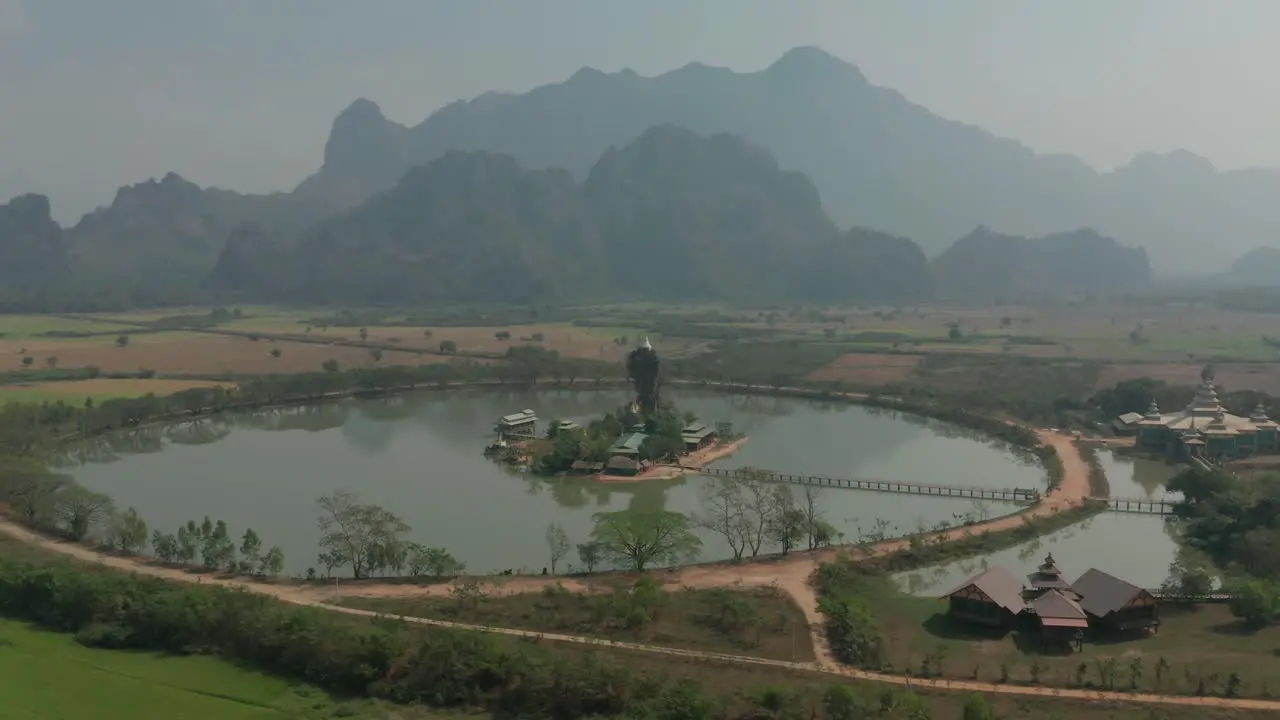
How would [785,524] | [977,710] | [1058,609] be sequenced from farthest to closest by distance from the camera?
[785,524], [1058,609], [977,710]

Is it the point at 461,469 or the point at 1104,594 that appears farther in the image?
the point at 461,469

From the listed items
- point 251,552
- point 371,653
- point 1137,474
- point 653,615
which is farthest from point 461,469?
point 1137,474

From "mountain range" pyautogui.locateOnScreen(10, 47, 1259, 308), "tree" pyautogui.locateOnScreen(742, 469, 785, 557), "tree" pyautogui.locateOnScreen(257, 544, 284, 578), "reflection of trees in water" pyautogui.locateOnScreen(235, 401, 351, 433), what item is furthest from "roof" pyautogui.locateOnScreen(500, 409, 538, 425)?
"mountain range" pyautogui.locateOnScreen(10, 47, 1259, 308)

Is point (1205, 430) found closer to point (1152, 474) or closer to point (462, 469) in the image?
point (1152, 474)

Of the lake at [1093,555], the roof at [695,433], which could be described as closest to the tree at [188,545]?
the lake at [1093,555]

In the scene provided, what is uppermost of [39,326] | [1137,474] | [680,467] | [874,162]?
[874,162]

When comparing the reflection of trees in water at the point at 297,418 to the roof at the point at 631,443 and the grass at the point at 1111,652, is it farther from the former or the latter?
the grass at the point at 1111,652
